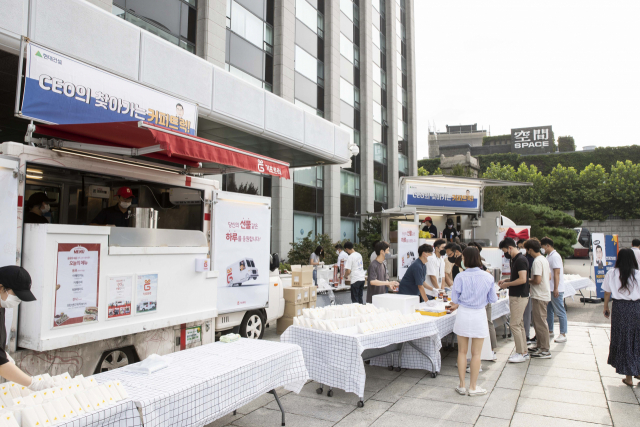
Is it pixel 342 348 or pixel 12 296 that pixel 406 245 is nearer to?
pixel 342 348

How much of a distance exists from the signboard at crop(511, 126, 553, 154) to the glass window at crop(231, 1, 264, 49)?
54618 millimetres

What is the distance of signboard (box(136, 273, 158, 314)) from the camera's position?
4.98m

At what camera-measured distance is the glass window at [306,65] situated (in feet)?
67.0

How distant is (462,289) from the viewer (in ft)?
18.0

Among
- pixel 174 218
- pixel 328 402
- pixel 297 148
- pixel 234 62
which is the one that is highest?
pixel 234 62

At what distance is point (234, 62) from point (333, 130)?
20.4 ft

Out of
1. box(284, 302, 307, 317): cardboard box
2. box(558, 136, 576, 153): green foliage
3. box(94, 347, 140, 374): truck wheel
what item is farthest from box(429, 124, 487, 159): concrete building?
box(94, 347, 140, 374): truck wheel

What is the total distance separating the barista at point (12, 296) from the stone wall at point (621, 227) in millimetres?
45553

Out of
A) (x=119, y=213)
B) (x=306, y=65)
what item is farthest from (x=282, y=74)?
(x=119, y=213)

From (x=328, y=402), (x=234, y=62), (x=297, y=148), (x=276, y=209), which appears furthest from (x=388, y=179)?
(x=328, y=402)

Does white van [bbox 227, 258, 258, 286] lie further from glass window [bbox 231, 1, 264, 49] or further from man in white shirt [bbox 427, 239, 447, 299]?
glass window [bbox 231, 1, 264, 49]

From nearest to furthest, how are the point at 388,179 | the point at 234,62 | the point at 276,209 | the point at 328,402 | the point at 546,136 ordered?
the point at 328,402 → the point at 234,62 → the point at 276,209 → the point at 388,179 → the point at 546,136

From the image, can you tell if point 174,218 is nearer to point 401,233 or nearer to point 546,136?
point 401,233

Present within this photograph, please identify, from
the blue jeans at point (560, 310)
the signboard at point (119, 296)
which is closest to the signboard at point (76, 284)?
the signboard at point (119, 296)
